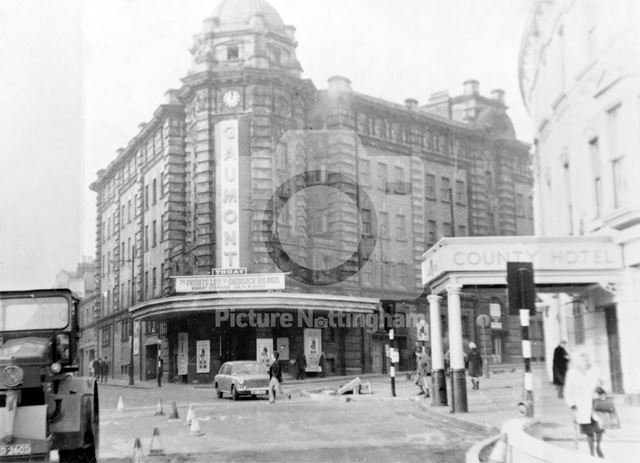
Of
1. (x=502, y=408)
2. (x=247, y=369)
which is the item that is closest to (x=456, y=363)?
(x=502, y=408)

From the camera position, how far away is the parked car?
77.2 feet

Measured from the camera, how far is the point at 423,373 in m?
22.9

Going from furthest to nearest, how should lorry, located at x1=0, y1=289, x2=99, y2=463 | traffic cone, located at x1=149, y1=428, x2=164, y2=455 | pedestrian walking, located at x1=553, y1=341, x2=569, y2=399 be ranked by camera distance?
pedestrian walking, located at x1=553, y1=341, x2=569, y2=399, traffic cone, located at x1=149, y1=428, x2=164, y2=455, lorry, located at x1=0, y1=289, x2=99, y2=463

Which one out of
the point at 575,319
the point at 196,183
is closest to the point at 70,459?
the point at 575,319

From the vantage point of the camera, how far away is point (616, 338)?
55.0ft

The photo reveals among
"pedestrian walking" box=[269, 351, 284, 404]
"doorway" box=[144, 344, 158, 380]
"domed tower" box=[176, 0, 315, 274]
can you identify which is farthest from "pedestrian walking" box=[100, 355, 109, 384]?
"pedestrian walking" box=[269, 351, 284, 404]

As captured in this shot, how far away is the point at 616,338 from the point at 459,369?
3.53m

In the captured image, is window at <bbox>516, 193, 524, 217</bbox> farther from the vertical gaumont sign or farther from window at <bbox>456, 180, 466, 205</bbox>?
the vertical gaumont sign

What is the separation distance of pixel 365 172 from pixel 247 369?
18.1m

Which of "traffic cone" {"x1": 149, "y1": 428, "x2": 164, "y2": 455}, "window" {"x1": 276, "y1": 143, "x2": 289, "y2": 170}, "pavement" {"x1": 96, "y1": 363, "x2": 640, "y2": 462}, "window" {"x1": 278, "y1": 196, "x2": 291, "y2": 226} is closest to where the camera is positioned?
"pavement" {"x1": 96, "y1": 363, "x2": 640, "y2": 462}

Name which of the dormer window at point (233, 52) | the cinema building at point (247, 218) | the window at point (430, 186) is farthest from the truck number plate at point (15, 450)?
the window at point (430, 186)

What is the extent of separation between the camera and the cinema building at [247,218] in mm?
34125

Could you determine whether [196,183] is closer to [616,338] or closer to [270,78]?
[270,78]

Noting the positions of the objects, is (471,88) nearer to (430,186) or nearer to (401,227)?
(430,186)
